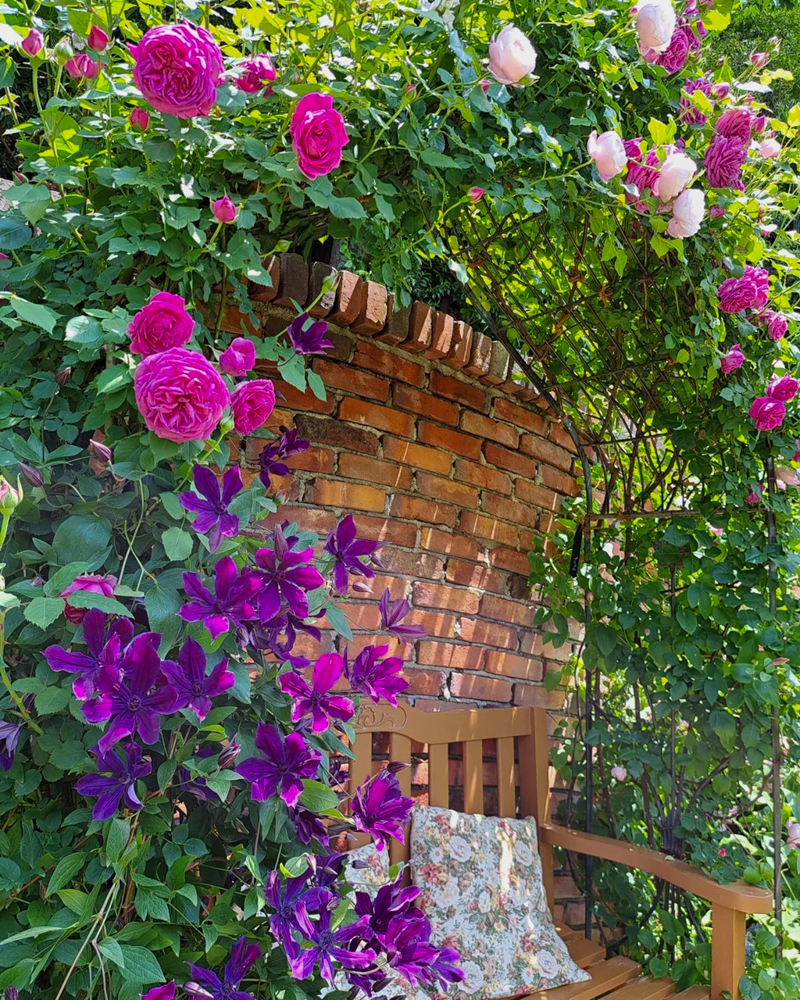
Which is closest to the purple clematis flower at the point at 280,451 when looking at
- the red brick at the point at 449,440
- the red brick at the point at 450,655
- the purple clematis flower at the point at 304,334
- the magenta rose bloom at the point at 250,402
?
the purple clematis flower at the point at 304,334

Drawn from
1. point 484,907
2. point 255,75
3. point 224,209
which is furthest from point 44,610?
point 484,907

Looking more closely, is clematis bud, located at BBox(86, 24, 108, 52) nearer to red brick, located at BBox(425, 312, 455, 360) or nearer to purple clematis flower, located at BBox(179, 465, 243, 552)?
purple clematis flower, located at BBox(179, 465, 243, 552)

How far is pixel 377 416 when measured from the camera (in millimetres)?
1870

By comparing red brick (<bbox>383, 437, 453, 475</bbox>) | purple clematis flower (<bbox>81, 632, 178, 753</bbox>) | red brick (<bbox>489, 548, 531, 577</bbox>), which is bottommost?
purple clematis flower (<bbox>81, 632, 178, 753</bbox>)

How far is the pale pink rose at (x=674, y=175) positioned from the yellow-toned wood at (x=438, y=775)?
1.29 metres

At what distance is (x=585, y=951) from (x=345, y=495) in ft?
4.30

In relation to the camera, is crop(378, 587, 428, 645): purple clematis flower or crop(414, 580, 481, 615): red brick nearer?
crop(378, 587, 428, 645): purple clematis flower

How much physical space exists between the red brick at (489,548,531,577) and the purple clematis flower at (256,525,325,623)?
135cm

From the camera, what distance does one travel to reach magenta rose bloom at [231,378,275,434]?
1005mm

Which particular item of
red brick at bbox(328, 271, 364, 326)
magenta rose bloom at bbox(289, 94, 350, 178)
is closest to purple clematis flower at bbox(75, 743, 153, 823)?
magenta rose bloom at bbox(289, 94, 350, 178)

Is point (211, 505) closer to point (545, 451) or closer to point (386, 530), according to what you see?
point (386, 530)

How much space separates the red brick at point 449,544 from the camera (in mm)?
2016

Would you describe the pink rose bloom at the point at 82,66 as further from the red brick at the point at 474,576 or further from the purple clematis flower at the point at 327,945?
the red brick at the point at 474,576

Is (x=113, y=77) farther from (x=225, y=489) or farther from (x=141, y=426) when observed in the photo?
(x=225, y=489)
